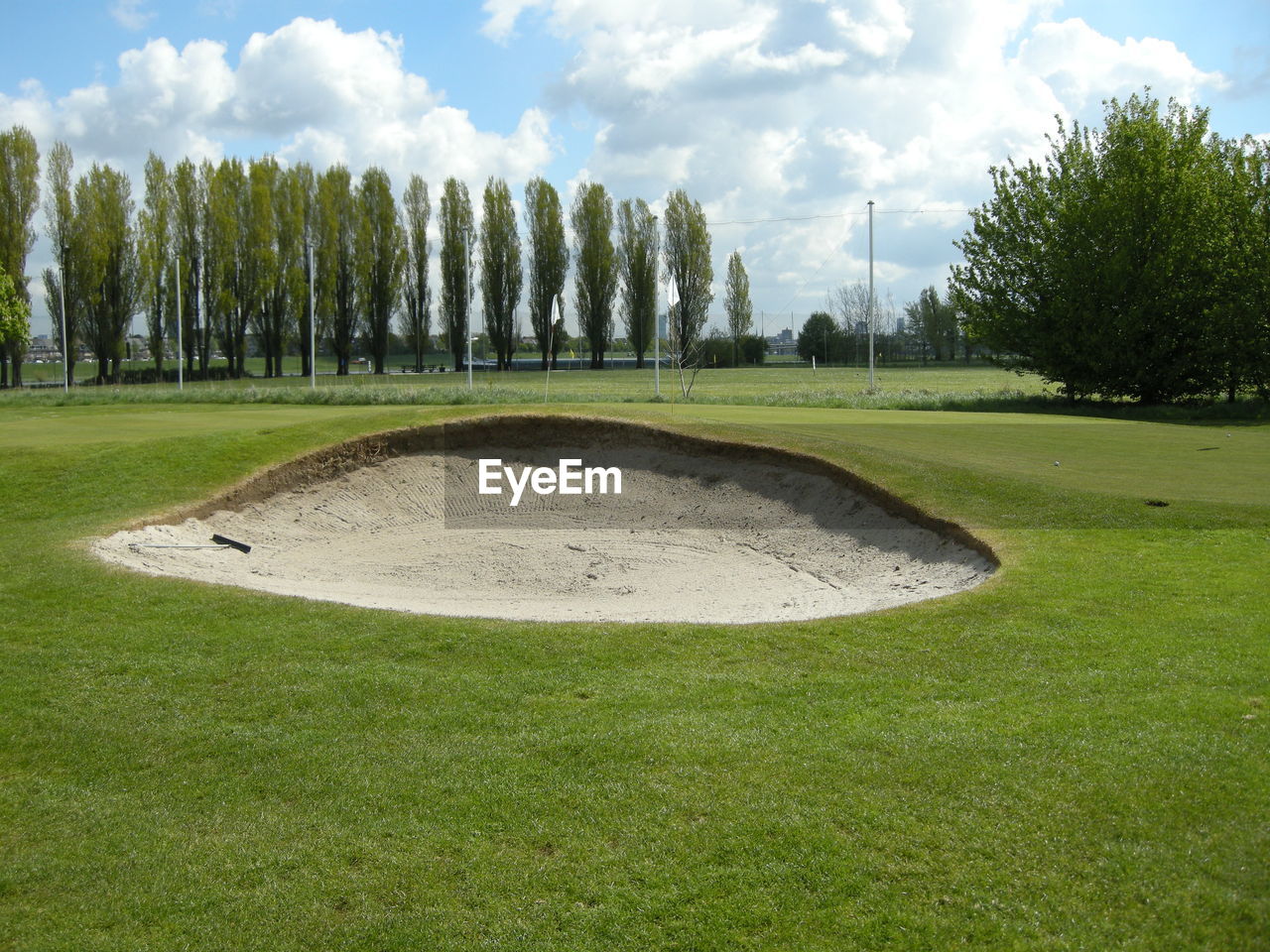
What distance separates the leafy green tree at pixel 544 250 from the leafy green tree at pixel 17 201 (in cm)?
3024

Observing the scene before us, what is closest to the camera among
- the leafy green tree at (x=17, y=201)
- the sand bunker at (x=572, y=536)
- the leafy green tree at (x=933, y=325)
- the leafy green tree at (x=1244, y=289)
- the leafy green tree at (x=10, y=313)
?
the sand bunker at (x=572, y=536)

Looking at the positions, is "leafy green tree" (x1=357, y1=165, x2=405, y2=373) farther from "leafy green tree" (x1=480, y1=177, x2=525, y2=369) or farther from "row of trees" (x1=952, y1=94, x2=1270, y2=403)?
"row of trees" (x1=952, y1=94, x2=1270, y2=403)

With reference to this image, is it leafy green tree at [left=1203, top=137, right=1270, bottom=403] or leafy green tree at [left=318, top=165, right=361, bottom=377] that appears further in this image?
leafy green tree at [left=318, top=165, right=361, bottom=377]

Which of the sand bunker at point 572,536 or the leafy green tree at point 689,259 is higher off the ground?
the leafy green tree at point 689,259

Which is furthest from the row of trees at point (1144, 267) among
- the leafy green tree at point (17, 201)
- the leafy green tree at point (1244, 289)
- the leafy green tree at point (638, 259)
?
the leafy green tree at point (17, 201)

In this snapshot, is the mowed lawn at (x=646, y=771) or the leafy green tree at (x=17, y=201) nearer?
the mowed lawn at (x=646, y=771)

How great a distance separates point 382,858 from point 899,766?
275 centimetres

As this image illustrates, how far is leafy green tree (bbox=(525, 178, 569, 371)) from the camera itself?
7038 centimetres

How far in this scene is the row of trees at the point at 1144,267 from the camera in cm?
3045

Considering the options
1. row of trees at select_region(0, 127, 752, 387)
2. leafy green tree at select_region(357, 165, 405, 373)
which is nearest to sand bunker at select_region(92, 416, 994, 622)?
row of trees at select_region(0, 127, 752, 387)

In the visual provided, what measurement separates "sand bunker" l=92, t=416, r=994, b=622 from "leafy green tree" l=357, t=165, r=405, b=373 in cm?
5100

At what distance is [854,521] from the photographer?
13.9 metres

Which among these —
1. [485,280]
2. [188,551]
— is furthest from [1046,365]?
[485,280]

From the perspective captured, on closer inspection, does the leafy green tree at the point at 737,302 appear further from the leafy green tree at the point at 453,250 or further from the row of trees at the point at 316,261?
the leafy green tree at the point at 453,250
